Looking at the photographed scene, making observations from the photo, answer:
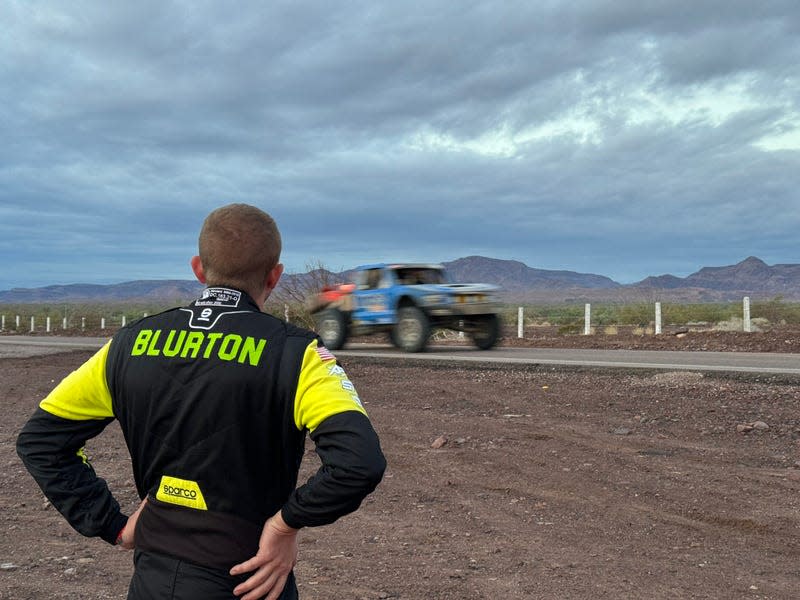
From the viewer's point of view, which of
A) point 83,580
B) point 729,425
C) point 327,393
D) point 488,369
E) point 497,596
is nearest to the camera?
point 327,393

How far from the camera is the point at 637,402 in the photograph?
9797 mm

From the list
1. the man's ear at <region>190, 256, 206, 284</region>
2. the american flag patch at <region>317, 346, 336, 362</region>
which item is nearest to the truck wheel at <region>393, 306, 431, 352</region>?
the man's ear at <region>190, 256, 206, 284</region>

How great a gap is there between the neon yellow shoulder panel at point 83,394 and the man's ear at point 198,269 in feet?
1.05

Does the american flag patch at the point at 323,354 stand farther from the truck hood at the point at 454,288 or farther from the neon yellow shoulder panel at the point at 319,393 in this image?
the truck hood at the point at 454,288

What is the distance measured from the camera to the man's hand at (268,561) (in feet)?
6.80

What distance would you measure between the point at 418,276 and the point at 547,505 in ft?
37.0

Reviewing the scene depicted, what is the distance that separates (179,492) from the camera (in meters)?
2.15

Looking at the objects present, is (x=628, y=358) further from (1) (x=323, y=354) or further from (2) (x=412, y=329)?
(1) (x=323, y=354)

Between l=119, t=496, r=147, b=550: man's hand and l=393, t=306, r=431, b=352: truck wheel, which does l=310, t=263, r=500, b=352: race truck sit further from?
l=119, t=496, r=147, b=550: man's hand

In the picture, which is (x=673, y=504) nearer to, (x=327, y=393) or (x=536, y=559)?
(x=536, y=559)

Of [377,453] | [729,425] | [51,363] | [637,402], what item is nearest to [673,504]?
[729,425]

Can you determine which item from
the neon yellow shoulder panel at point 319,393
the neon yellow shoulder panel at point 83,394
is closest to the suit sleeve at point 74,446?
the neon yellow shoulder panel at point 83,394

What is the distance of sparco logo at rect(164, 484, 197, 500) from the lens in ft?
6.99

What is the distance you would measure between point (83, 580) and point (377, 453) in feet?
11.5
